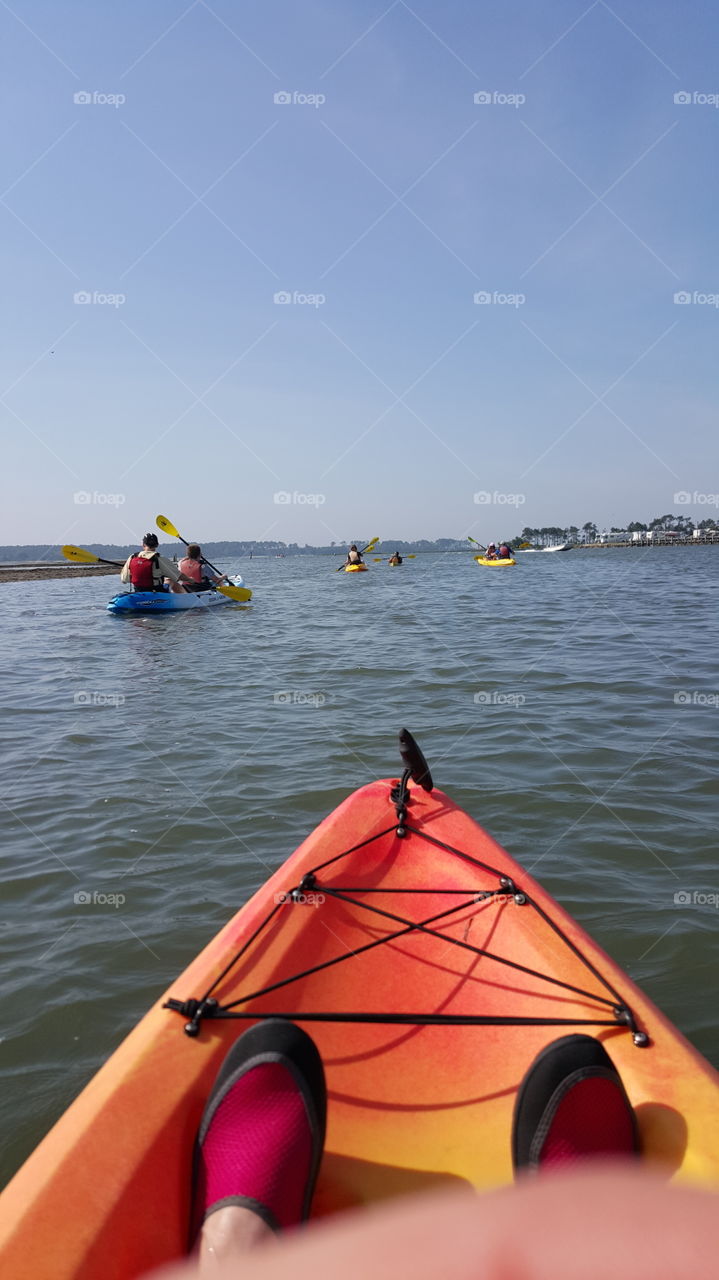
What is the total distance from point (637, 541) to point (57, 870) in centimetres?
15721

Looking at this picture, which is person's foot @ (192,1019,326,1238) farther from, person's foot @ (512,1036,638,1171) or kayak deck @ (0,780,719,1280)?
person's foot @ (512,1036,638,1171)

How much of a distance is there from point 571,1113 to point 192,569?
1781cm

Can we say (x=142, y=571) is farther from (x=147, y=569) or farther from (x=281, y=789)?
(x=281, y=789)

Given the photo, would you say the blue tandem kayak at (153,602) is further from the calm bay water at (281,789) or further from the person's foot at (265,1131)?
the person's foot at (265,1131)

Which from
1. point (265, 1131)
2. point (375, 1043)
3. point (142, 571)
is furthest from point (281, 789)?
point (142, 571)

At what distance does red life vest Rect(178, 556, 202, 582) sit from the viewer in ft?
61.6

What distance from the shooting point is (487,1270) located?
432 mm

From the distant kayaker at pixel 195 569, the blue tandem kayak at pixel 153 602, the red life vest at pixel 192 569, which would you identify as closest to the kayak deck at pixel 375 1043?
the blue tandem kayak at pixel 153 602

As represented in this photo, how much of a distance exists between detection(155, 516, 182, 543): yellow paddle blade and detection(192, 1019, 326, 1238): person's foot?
55.3ft

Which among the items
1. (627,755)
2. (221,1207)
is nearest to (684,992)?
(221,1207)

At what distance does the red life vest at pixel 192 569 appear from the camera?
18.8 m

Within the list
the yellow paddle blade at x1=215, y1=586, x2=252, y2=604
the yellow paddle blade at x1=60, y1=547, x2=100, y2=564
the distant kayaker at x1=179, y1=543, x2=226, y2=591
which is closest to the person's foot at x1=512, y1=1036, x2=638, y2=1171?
the yellow paddle blade at x1=60, y1=547, x2=100, y2=564

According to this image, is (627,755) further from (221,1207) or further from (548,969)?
(221,1207)

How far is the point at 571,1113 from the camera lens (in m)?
1.88
